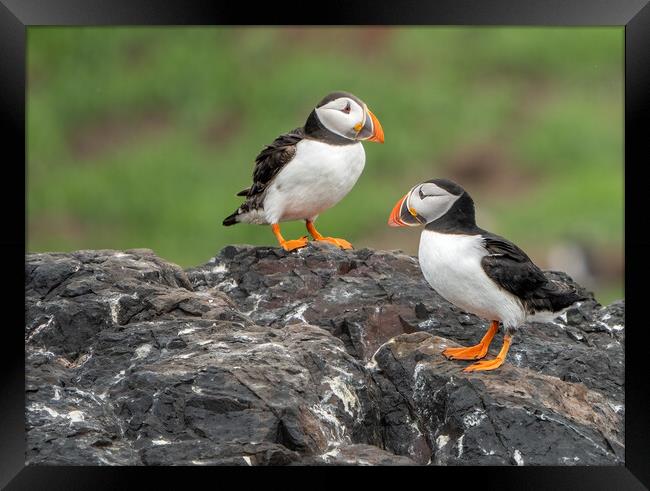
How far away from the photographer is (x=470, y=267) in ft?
20.7

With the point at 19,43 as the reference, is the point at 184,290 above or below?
below

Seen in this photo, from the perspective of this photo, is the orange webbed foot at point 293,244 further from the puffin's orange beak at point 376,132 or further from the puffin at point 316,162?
the puffin's orange beak at point 376,132

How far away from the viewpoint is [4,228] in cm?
627

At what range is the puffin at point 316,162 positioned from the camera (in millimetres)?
7914

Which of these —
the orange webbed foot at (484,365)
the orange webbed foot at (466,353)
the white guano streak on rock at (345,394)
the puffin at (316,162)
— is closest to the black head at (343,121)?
the puffin at (316,162)

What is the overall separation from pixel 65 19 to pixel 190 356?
72.3 inches

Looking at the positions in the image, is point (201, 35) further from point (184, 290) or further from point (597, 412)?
point (597, 412)

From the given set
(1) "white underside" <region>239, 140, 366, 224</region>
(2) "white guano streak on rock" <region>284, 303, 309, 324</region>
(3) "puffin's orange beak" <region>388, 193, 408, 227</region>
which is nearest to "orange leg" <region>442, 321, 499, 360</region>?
(3) "puffin's orange beak" <region>388, 193, 408, 227</region>

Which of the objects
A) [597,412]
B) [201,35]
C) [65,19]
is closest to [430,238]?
[597,412]

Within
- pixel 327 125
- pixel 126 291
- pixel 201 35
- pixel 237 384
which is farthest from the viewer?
pixel 201 35

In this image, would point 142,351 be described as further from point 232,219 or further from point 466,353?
point 232,219

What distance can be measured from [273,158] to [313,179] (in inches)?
15.0

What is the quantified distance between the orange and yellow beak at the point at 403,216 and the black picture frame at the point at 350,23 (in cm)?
96

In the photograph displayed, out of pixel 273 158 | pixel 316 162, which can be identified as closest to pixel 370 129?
pixel 316 162
